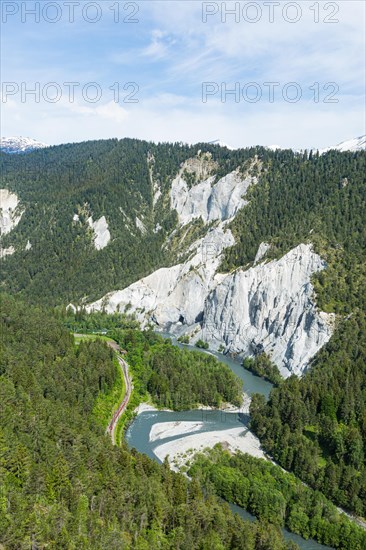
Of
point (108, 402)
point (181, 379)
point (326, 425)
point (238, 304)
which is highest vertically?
point (238, 304)

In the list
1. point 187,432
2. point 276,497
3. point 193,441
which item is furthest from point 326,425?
point 187,432

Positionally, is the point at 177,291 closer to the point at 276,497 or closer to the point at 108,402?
the point at 108,402

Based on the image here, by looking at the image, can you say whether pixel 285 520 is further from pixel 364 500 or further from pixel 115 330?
pixel 115 330

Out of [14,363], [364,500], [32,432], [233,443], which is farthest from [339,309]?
[32,432]

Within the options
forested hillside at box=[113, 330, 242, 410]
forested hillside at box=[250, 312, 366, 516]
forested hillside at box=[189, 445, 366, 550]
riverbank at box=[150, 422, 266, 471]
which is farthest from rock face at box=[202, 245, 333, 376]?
forested hillside at box=[189, 445, 366, 550]

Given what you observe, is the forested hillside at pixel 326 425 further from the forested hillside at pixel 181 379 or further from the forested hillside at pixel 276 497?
the forested hillside at pixel 181 379

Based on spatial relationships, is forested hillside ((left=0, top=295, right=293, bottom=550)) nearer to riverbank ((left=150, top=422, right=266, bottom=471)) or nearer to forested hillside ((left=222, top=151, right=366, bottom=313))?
riverbank ((left=150, top=422, right=266, bottom=471))

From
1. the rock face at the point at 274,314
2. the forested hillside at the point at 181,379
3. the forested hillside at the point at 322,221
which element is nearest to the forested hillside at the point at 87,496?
the forested hillside at the point at 181,379
